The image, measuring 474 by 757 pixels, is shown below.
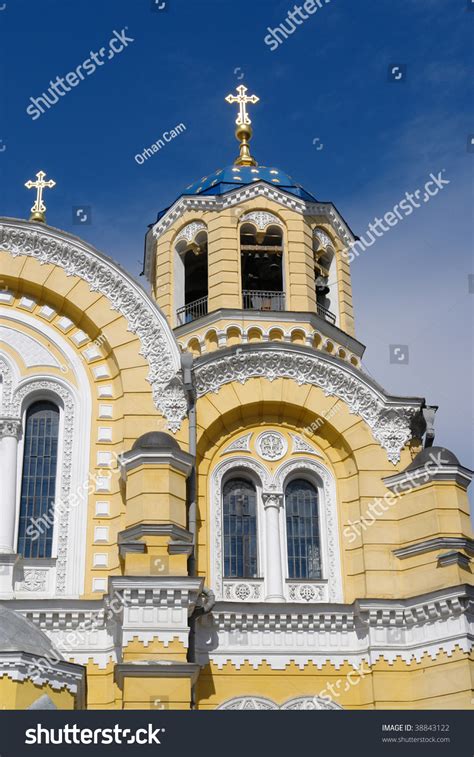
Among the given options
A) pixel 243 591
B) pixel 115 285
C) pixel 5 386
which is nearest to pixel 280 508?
pixel 243 591

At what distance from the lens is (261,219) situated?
→ 24875mm

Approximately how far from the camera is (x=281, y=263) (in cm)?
2525

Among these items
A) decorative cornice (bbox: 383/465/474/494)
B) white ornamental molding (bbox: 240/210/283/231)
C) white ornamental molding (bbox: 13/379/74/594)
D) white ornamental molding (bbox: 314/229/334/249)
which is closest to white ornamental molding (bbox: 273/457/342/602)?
decorative cornice (bbox: 383/465/474/494)

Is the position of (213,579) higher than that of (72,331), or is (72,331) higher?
(72,331)

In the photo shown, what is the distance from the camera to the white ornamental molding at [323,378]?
21906 millimetres

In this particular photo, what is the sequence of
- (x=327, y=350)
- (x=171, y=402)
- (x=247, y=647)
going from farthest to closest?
(x=327, y=350)
(x=171, y=402)
(x=247, y=647)

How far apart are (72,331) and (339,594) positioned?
7.23 meters

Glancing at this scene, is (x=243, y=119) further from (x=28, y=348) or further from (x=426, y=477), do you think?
(x=426, y=477)

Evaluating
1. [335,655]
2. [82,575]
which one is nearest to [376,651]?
[335,655]

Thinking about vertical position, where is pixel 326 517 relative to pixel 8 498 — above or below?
below

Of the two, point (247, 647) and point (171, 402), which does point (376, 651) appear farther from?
point (171, 402)

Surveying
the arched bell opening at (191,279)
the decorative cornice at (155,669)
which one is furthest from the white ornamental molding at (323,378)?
the decorative cornice at (155,669)

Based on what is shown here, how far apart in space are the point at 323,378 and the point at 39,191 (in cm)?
818

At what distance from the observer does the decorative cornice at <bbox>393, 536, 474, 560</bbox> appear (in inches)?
783
